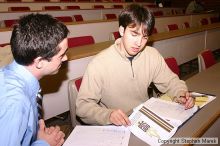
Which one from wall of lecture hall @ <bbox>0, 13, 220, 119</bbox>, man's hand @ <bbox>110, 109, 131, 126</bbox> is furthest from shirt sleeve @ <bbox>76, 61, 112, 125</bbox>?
wall of lecture hall @ <bbox>0, 13, 220, 119</bbox>

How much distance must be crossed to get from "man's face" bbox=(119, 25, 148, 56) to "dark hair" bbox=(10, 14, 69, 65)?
0.60 meters

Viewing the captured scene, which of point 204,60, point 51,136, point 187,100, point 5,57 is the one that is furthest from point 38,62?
point 204,60

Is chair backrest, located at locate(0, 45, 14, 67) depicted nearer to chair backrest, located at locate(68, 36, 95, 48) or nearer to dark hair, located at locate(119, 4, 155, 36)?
dark hair, located at locate(119, 4, 155, 36)

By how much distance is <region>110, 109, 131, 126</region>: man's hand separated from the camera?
141 cm

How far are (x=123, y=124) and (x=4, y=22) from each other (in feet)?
14.7

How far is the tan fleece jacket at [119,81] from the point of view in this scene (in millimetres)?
1702

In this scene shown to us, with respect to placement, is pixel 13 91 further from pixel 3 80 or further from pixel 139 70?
pixel 139 70

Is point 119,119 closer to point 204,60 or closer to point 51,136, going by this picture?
point 51,136

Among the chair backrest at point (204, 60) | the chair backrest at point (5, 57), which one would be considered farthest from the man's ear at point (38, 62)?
the chair backrest at point (204, 60)

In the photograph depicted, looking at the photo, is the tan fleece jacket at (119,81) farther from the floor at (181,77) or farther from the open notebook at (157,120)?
the floor at (181,77)

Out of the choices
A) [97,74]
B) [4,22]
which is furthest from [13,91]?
[4,22]

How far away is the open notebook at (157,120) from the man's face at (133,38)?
1.25 ft

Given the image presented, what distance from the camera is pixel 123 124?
1.42 m

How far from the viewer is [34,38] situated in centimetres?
114
